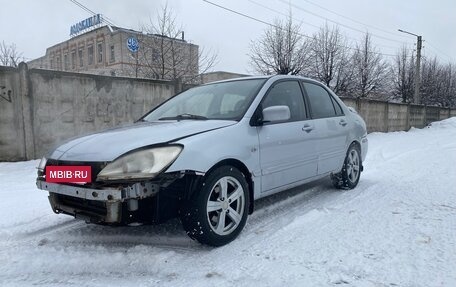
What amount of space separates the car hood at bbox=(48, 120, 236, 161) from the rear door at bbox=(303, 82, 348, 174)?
158 centimetres

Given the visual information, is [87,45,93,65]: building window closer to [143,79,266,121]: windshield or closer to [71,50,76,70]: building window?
[71,50,76,70]: building window

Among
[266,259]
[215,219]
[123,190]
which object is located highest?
[123,190]

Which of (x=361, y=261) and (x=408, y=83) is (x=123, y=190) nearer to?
(x=361, y=261)

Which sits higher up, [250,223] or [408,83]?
[408,83]

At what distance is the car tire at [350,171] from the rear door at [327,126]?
19 cm

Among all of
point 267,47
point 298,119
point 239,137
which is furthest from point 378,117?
point 239,137

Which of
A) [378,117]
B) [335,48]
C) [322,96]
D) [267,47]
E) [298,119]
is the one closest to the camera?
[298,119]

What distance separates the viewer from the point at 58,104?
768cm

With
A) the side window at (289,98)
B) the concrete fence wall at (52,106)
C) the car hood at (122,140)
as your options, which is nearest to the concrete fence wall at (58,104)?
the concrete fence wall at (52,106)

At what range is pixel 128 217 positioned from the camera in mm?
2818

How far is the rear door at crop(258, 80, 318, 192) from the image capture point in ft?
12.0

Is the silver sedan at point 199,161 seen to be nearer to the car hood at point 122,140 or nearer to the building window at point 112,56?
the car hood at point 122,140

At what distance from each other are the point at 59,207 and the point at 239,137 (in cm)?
164

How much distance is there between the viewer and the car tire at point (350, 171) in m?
5.24
